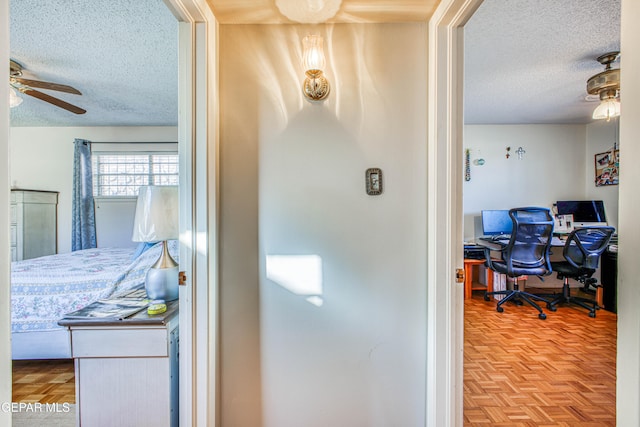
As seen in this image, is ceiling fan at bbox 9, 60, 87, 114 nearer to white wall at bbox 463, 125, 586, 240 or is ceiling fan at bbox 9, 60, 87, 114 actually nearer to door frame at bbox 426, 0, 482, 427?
door frame at bbox 426, 0, 482, 427

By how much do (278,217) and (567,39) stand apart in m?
2.41

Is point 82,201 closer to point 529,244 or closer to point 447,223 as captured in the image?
point 447,223

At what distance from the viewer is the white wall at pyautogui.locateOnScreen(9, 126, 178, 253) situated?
13.7 feet

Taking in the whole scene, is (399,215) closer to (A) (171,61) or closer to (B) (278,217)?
(B) (278,217)

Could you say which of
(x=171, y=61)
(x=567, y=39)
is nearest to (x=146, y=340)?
(x=171, y=61)

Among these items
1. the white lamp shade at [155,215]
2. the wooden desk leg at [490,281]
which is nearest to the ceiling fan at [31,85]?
the white lamp shade at [155,215]

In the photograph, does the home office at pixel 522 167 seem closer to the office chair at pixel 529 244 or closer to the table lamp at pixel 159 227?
the office chair at pixel 529 244

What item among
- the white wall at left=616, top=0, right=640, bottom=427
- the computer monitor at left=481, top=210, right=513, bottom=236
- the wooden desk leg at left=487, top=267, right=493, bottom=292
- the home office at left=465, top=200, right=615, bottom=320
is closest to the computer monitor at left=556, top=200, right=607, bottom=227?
the home office at left=465, top=200, right=615, bottom=320

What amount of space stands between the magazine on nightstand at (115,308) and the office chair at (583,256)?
3.91m

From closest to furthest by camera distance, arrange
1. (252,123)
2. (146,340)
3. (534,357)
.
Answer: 1. (146,340)
2. (252,123)
3. (534,357)

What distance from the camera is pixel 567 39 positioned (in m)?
2.01

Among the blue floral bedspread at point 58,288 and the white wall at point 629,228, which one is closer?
the white wall at point 629,228

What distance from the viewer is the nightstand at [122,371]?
125 cm

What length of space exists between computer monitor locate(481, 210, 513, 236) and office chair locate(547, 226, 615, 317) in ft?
2.25
